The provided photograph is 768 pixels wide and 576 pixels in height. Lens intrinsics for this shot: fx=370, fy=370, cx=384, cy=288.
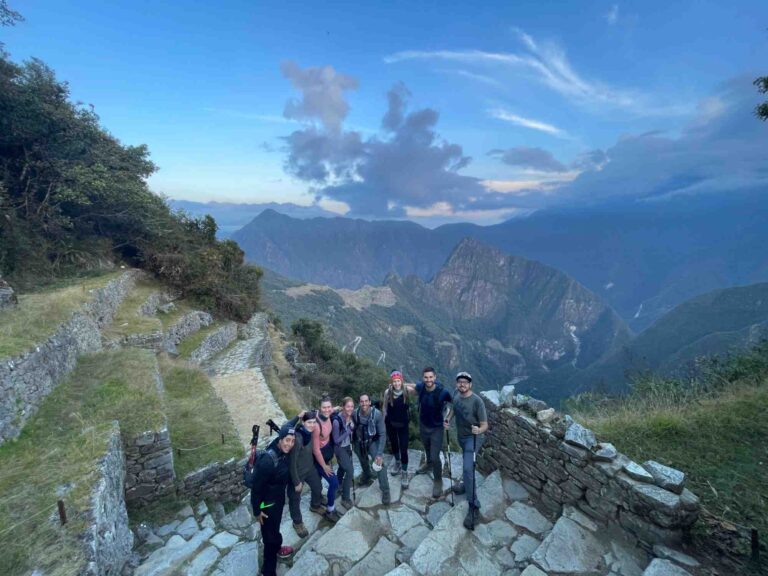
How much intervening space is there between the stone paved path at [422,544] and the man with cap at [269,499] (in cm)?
32

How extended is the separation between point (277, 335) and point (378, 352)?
9501cm

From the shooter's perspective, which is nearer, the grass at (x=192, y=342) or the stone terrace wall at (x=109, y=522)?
the stone terrace wall at (x=109, y=522)

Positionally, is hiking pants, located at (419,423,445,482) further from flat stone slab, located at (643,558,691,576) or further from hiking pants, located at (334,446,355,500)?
flat stone slab, located at (643,558,691,576)

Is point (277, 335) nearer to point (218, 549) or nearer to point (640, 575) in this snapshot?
point (218, 549)

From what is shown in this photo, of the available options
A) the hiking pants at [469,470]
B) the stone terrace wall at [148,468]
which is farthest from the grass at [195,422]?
the hiking pants at [469,470]

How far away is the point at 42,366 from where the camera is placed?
7.88 m

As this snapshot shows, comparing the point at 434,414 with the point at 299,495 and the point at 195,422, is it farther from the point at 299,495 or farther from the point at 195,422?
the point at 195,422

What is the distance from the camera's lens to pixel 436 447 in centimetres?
617

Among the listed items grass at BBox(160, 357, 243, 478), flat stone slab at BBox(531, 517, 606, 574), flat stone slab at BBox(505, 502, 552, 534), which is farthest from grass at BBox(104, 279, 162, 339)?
flat stone slab at BBox(531, 517, 606, 574)

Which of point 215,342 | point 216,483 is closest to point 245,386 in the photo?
point 215,342

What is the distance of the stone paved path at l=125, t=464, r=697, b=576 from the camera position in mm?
4305

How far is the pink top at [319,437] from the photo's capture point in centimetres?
561

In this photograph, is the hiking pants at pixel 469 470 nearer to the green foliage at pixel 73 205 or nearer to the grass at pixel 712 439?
the grass at pixel 712 439

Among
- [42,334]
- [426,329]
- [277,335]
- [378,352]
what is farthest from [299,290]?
[42,334]
